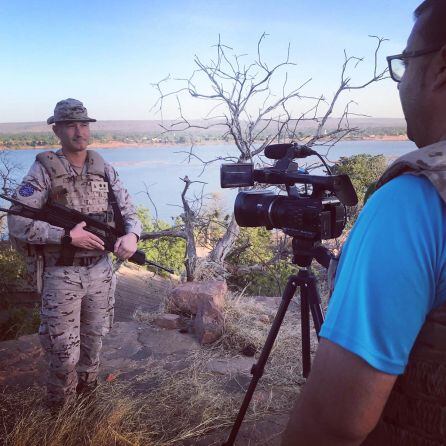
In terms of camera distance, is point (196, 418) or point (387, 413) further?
point (196, 418)

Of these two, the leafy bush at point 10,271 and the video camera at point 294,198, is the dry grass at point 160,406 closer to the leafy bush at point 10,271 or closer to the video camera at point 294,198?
the video camera at point 294,198

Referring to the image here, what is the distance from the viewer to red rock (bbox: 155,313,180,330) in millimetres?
5363

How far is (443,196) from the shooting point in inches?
25.3

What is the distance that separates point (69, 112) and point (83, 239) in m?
0.94

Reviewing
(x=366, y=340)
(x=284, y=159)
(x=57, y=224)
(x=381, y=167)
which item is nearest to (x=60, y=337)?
(x=57, y=224)

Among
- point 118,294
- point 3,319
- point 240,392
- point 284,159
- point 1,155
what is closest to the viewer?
point 284,159

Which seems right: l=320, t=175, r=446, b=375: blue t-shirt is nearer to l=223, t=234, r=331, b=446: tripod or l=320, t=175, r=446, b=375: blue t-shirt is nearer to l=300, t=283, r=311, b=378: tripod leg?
l=223, t=234, r=331, b=446: tripod

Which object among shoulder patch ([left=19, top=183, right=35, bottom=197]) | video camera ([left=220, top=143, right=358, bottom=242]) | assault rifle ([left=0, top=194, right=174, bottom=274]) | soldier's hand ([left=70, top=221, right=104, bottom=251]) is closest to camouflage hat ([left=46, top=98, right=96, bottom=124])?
shoulder patch ([left=19, top=183, right=35, bottom=197])

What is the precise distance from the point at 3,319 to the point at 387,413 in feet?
23.2

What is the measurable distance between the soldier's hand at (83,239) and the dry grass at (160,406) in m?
1.07

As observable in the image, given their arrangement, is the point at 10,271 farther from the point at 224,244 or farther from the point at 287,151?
the point at 287,151

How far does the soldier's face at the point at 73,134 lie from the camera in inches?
117

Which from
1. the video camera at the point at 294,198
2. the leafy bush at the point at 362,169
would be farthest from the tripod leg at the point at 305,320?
the leafy bush at the point at 362,169

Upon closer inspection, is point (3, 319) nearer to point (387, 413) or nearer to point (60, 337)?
point (60, 337)
